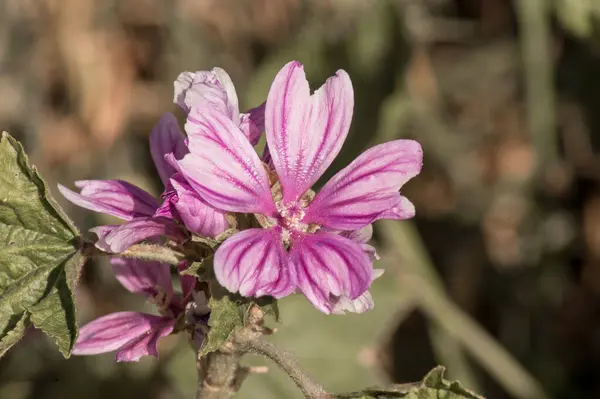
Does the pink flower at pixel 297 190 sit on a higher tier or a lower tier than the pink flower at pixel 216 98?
lower

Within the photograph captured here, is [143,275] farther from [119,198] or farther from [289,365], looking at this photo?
[289,365]

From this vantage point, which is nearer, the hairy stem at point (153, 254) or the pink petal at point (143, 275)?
the hairy stem at point (153, 254)

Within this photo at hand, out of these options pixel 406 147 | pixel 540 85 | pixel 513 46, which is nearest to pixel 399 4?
pixel 540 85

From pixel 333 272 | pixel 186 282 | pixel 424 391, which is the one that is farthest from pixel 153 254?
pixel 424 391

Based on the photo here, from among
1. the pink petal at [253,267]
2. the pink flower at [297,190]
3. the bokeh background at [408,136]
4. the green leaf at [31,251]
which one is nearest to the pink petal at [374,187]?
the pink flower at [297,190]

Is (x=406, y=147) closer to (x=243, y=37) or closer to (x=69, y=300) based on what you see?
(x=69, y=300)

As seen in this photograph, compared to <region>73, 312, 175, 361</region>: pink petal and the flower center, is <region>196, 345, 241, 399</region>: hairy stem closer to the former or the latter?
<region>73, 312, 175, 361</region>: pink petal

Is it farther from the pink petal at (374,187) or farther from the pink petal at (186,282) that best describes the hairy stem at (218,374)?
the pink petal at (374,187)
